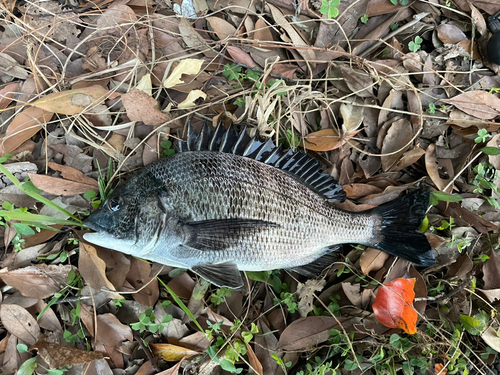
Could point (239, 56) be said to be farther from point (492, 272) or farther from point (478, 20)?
point (492, 272)

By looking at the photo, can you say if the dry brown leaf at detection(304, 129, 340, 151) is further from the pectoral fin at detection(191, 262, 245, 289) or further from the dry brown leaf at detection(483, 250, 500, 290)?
the dry brown leaf at detection(483, 250, 500, 290)

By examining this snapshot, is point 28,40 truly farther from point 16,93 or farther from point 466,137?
point 466,137

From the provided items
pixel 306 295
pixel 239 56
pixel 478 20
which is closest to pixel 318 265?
pixel 306 295

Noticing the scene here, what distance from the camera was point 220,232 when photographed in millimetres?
1782

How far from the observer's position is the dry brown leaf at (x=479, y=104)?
6.85 feet

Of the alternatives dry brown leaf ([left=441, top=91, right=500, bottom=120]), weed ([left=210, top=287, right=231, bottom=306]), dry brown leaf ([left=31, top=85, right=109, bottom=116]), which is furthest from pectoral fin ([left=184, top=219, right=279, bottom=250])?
dry brown leaf ([left=441, top=91, right=500, bottom=120])

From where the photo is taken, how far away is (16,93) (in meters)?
1.99

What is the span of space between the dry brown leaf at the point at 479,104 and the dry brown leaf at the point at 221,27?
1.49 m

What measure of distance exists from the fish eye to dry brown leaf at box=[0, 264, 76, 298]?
1.75 ft

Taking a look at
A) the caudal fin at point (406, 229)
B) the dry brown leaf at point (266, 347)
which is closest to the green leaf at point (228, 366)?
the dry brown leaf at point (266, 347)

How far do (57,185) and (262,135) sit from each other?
1.25m

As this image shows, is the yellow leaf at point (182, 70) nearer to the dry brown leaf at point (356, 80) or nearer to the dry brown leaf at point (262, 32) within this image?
the dry brown leaf at point (262, 32)

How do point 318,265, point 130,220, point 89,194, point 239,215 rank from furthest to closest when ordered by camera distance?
1. point 318,265
2. point 89,194
3. point 239,215
4. point 130,220

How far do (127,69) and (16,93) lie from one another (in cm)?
68
